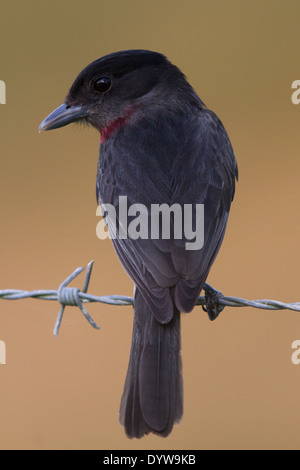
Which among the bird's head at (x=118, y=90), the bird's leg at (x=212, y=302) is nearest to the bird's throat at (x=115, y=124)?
the bird's head at (x=118, y=90)

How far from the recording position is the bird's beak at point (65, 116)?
427cm

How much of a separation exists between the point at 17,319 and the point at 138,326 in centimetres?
246

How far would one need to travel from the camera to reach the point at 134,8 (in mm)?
6438

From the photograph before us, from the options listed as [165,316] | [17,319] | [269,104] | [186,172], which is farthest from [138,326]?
[269,104]

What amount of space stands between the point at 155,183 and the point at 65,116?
1.02 metres

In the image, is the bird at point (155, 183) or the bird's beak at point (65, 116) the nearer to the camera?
the bird at point (155, 183)

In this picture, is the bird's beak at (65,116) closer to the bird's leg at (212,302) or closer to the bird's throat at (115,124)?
the bird's throat at (115,124)

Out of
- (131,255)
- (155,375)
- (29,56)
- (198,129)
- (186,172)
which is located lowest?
(155,375)

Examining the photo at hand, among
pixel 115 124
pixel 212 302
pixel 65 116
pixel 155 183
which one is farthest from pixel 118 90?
pixel 212 302

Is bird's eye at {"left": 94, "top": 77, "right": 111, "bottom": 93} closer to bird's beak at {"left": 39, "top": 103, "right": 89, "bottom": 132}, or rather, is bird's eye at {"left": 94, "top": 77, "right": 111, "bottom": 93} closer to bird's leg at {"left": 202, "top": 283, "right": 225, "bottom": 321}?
bird's beak at {"left": 39, "top": 103, "right": 89, "bottom": 132}

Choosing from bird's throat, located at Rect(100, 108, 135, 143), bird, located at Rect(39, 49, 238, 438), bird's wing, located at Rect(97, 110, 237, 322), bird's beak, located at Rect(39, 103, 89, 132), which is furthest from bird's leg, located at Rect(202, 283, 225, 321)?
bird's beak, located at Rect(39, 103, 89, 132)

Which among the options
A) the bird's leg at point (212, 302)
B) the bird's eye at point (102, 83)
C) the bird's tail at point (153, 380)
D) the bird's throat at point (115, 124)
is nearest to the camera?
the bird's tail at point (153, 380)

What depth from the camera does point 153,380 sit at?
3178 mm

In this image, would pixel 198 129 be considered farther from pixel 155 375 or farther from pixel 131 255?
pixel 155 375
